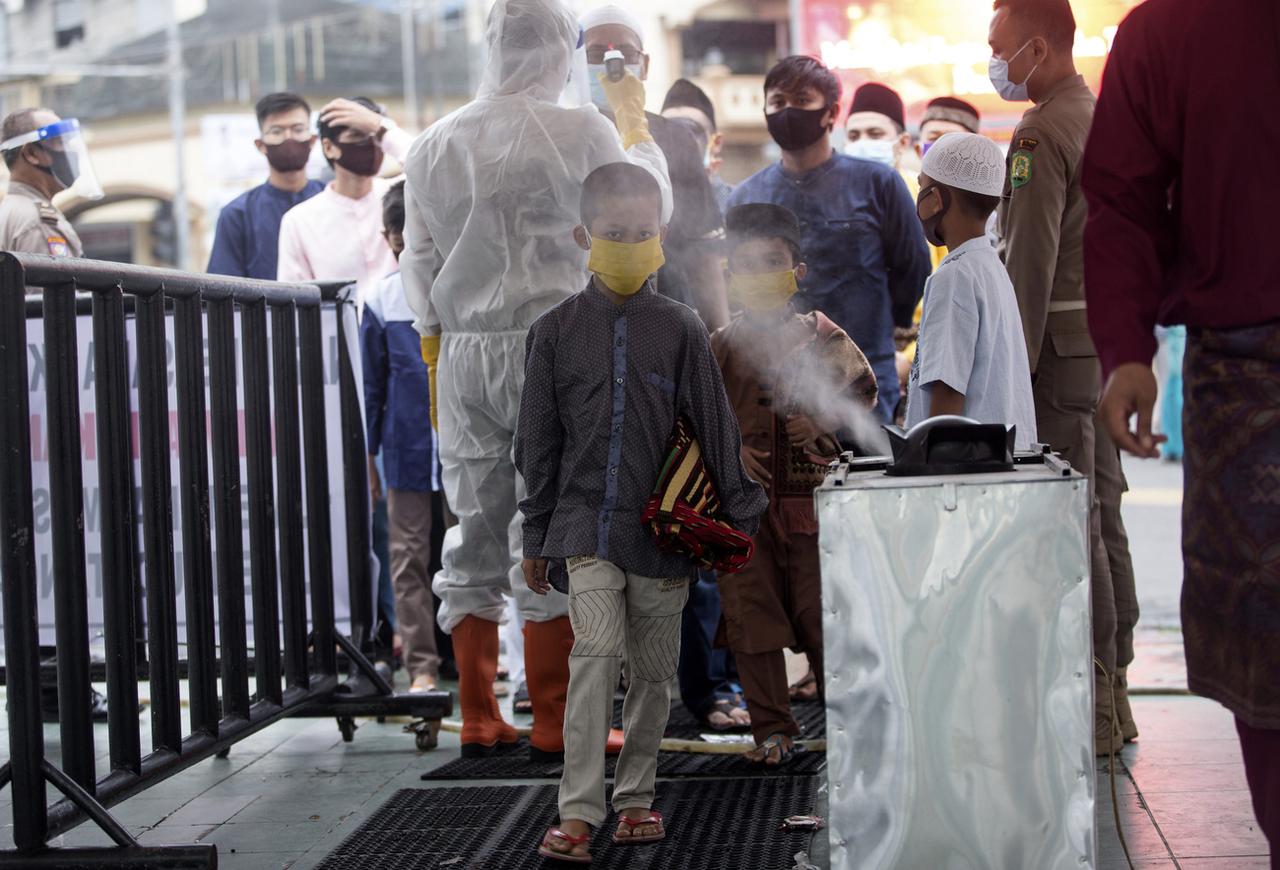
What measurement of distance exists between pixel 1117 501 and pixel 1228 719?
82 cm

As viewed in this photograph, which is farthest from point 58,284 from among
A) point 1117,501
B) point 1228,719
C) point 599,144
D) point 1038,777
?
point 1228,719

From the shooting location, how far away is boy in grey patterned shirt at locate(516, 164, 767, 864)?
416 centimetres

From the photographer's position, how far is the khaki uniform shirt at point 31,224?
652 cm

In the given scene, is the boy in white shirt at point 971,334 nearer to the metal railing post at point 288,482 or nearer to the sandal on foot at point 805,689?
the sandal on foot at point 805,689

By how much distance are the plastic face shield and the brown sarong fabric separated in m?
5.14

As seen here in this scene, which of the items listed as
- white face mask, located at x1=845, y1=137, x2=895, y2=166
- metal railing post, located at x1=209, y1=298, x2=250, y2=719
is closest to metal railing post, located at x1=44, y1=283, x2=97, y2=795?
metal railing post, located at x1=209, y1=298, x2=250, y2=719

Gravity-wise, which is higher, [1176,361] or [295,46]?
[295,46]

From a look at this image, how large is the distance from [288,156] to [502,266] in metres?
2.89

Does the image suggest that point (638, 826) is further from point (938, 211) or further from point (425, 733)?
point (938, 211)

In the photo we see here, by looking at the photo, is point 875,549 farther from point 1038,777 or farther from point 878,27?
point 878,27

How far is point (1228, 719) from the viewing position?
5348mm

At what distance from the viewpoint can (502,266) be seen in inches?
200

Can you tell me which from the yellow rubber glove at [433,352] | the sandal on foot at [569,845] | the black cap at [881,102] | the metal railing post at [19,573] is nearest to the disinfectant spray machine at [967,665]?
the sandal on foot at [569,845]

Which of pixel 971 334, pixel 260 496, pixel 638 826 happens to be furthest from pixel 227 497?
pixel 971 334
